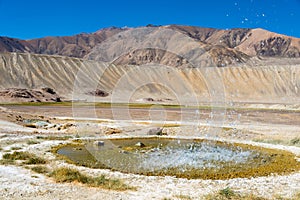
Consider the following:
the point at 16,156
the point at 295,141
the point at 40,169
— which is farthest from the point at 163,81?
the point at 40,169

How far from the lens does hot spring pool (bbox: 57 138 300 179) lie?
14.1 m

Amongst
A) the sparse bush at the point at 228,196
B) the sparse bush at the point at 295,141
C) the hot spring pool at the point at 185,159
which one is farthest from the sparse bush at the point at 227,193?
the sparse bush at the point at 295,141

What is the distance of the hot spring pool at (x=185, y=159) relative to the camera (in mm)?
14062

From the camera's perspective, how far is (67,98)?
97.7m

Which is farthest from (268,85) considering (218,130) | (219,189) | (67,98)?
(219,189)

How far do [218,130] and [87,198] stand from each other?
2178 centimetres

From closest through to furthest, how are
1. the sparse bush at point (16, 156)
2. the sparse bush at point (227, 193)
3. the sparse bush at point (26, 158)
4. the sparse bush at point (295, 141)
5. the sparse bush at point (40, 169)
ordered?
the sparse bush at point (227, 193) → the sparse bush at point (40, 169) → the sparse bush at point (26, 158) → the sparse bush at point (16, 156) → the sparse bush at point (295, 141)

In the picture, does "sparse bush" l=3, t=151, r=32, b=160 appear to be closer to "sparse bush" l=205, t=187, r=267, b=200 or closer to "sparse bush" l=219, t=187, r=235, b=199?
"sparse bush" l=205, t=187, r=267, b=200

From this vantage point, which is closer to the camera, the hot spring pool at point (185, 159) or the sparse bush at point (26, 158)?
the hot spring pool at point (185, 159)

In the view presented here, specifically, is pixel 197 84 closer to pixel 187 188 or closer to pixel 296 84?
pixel 296 84

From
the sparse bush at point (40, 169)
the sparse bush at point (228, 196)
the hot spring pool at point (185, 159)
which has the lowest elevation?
the hot spring pool at point (185, 159)

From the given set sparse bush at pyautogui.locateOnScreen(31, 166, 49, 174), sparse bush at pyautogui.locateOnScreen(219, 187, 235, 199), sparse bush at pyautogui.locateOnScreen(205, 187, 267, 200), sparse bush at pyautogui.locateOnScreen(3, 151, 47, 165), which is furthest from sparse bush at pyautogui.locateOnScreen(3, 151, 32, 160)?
sparse bush at pyautogui.locateOnScreen(219, 187, 235, 199)

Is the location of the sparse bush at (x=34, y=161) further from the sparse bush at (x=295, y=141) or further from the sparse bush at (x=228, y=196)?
the sparse bush at (x=295, y=141)

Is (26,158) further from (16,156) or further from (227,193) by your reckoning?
(227,193)
